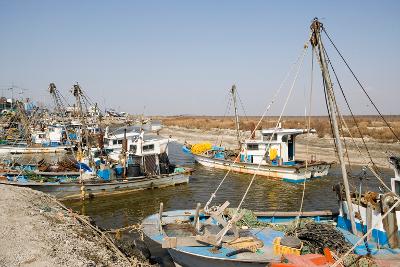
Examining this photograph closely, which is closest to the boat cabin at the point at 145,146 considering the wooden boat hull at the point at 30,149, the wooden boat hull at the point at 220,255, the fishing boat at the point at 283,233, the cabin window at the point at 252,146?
the cabin window at the point at 252,146

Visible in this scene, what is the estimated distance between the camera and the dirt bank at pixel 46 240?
383 inches

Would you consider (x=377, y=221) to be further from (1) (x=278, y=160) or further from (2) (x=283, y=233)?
(1) (x=278, y=160)

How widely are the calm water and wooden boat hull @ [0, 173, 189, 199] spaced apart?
0.44 metres

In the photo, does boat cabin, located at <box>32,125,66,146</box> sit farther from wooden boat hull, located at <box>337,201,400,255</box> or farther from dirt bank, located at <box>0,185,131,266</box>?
wooden boat hull, located at <box>337,201,400,255</box>

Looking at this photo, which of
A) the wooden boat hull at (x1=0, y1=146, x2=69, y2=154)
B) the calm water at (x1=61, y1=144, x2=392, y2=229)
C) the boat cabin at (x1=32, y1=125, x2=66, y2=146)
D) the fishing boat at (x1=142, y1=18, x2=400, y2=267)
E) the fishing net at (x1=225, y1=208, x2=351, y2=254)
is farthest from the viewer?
the boat cabin at (x1=32, y1=125, x2=66, y2=146)

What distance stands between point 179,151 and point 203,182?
2421 centimetres

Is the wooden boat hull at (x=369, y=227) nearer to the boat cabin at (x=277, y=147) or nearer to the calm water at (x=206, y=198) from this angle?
the calm water at (x=206, y=198)

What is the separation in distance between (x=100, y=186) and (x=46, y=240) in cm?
1274

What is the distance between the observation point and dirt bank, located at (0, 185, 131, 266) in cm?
972

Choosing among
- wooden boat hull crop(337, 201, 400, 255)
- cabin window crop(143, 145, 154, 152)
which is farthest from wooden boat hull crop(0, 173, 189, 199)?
wooden boat hull crop(337, 201, 400, 255)

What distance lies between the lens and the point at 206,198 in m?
24.5

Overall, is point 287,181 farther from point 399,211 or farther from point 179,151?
point 179,151

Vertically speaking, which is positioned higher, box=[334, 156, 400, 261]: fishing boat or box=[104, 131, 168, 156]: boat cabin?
box=[104, 131, 168, 156]: boat cabin

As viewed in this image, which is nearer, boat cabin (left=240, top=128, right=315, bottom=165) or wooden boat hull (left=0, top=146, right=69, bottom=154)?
boat cabin (left=240, top=128, right=315, bottom=165)
